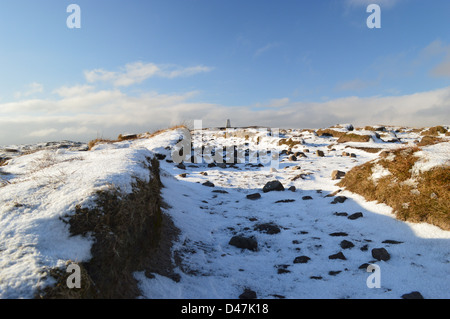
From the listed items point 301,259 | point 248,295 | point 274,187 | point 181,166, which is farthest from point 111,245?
point 181,166

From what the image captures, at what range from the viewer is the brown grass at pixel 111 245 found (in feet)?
10.5

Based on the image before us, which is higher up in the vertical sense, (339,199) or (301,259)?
(339,199)

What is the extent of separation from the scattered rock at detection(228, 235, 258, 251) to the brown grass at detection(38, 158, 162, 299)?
8.46ft

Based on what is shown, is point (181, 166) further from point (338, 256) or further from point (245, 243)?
point (338, 256)

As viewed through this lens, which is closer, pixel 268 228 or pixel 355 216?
pixel 268 228

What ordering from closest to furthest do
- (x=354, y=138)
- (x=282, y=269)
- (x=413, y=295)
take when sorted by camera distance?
(x=413, y=295) < (x=282, y=269) < (x=354, y=138)

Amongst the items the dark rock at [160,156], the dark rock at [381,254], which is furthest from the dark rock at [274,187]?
the dark rock at [160,156]

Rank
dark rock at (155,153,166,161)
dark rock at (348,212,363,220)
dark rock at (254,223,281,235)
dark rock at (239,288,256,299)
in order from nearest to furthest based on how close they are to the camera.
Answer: dark rock at (239,288,256,299) < dark rock at (254,223,281,235) < dark rock at (348,212,363,220) < dark rock at (155,153,166,161)

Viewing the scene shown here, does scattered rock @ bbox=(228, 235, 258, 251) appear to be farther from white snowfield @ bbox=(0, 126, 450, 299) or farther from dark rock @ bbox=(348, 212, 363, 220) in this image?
dark rock @ bbox=(348, 212, 363, 220)

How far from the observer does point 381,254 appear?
5.62 m

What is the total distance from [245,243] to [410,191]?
5666 millimetres

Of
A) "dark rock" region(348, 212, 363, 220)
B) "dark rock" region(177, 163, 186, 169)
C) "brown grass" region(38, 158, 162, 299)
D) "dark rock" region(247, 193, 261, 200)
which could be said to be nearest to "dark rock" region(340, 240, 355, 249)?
"dark rock" region(348, 212, 363, 220)

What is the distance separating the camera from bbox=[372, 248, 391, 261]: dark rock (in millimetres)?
5574
